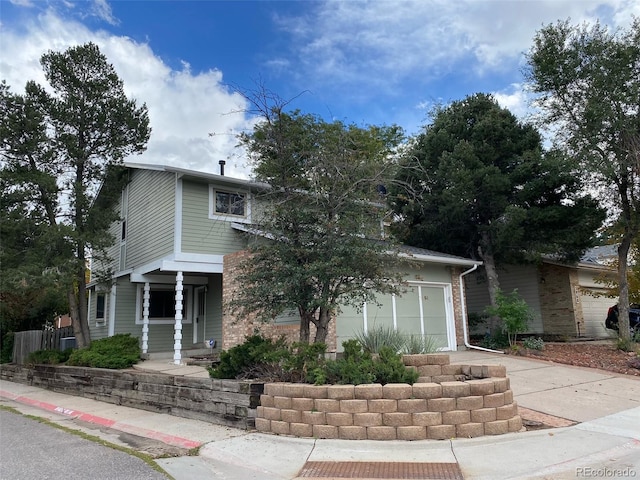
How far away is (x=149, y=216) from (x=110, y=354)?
16.0 feet

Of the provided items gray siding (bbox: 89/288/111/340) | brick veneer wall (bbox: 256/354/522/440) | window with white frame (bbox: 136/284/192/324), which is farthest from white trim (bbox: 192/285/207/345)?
brick veneer wall (bbox: 256/354/522/440)

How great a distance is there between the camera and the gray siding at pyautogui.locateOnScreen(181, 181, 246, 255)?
44.5ft

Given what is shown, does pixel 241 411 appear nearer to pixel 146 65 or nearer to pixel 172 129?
pixel 146 65

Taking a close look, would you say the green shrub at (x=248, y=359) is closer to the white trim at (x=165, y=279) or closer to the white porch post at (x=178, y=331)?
the white porch post at (x=178, y=331)

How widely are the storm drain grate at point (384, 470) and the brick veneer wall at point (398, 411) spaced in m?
0.88

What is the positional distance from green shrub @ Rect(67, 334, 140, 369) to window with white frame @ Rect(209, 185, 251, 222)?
4248 mm

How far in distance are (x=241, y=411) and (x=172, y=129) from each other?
12.9 meters

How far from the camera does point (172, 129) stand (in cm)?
1734

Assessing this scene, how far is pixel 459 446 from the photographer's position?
Answer: 19.0ft

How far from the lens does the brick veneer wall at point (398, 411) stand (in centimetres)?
614

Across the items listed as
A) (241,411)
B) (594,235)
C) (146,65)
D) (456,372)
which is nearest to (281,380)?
(241,411)

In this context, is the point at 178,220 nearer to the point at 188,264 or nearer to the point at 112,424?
the point at 188,264
